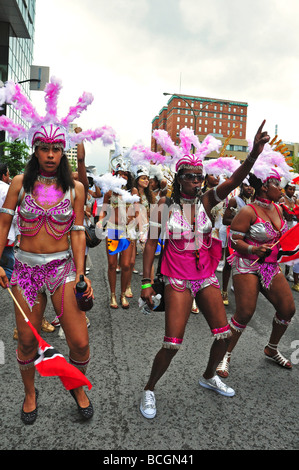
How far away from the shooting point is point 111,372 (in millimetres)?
3504

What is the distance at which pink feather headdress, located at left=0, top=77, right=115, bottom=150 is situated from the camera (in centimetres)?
269

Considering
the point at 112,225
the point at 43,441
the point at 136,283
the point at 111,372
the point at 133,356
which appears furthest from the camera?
the point at 136,283

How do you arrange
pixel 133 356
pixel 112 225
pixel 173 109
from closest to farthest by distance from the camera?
1. pixel 133 356
2. pixel 112 225
3. pixel 173 109

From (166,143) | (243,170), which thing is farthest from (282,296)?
(166,143)

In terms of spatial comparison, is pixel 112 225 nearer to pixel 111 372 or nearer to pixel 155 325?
pixel 155 325

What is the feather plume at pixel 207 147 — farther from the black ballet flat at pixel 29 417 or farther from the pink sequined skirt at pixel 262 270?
the black ballet flat at pixel 29 417

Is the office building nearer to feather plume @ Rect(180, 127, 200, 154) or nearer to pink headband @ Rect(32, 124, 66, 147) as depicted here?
feather plume @ Rect(180, 127, 200, 154)

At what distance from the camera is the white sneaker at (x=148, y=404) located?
2.79m

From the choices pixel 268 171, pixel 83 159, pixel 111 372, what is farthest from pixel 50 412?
pixel 268 171

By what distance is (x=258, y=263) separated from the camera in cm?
360

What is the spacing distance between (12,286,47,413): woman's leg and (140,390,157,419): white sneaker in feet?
2.78

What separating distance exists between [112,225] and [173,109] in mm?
116115

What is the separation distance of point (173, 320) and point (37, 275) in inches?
43.0

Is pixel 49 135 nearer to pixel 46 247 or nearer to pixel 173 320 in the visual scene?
pixel 46 247
